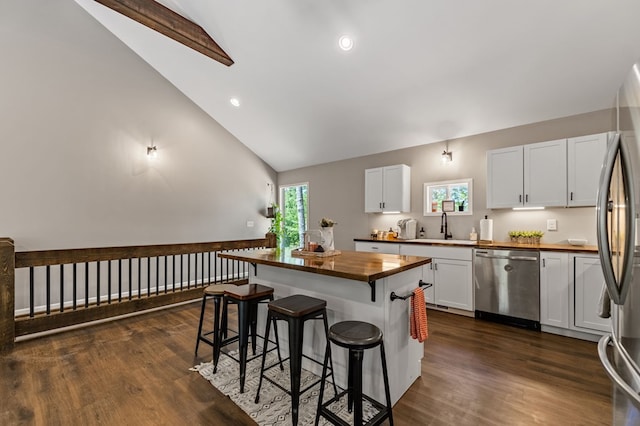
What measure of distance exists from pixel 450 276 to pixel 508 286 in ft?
2.17

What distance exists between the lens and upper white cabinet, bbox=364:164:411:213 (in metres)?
4.79

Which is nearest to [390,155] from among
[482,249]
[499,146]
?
[499,146]

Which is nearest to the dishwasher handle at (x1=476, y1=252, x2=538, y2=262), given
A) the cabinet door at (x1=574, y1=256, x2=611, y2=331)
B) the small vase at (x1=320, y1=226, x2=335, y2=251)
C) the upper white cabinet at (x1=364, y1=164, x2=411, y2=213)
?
the cabinet door at (x1=574, y1=256, x2=611, y2=331)

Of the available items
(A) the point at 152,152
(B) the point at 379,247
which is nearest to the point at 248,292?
(B) the point at 379,247

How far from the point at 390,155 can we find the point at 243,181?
321 centimetres

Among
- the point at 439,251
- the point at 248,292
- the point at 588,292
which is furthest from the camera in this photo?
the point at 439,251

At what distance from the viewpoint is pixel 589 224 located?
135 inches

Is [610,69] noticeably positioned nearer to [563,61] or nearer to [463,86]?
[563,61]

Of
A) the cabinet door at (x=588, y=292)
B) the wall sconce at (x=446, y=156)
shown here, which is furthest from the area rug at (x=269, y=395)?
the wall sconce at (x=446, y=156)

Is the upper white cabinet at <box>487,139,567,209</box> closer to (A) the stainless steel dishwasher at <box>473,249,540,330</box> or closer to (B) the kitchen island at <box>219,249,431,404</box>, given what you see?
(A) the stainless steel dishwasher at <box>473,249,540,330</box>

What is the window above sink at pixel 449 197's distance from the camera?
432 cm

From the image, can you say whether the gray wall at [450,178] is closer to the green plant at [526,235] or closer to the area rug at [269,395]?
the green plant at [526,235]

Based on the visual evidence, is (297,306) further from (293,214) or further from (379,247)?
(293,214)

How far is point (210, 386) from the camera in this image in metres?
2.25
